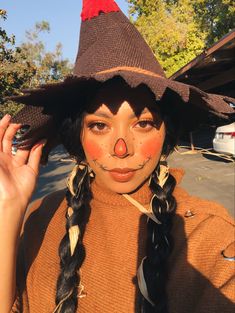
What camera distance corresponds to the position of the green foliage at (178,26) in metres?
26.9

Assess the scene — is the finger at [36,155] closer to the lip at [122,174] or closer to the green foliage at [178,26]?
the lip at [122,174]

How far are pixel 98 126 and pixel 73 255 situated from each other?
23.4 inches

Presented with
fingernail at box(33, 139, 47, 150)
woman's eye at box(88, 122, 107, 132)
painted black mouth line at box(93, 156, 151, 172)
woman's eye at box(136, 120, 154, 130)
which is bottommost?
painted black mouth line at box(93, 156, 151, 172)

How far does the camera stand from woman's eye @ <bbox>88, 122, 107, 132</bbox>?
1.70 meters

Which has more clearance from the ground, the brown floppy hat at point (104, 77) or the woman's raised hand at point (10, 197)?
the brown floppy hat at point (104, 77)

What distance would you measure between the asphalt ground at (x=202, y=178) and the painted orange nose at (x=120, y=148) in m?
4.32

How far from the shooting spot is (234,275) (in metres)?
1.35

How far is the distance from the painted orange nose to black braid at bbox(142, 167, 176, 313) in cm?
23

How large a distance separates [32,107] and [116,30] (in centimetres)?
54

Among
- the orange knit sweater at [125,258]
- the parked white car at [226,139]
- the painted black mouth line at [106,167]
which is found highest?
the painted black mouth line at [106,167]

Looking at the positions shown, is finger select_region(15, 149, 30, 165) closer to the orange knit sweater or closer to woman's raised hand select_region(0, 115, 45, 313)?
woman's raised hand select_region(0, 115, 45, 313)

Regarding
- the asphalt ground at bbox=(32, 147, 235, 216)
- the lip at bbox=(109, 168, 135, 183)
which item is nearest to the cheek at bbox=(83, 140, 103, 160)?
the lip at bbox=(109, 168, 135, 183)

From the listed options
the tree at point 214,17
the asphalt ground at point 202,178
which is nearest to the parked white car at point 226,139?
the asphalt ground at point 202,178

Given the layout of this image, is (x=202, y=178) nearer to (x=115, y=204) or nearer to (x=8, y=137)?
(x=115, y=204)
